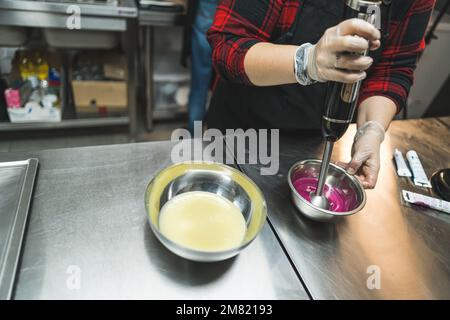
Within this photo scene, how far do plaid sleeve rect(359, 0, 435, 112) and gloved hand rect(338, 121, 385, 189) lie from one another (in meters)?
0.18

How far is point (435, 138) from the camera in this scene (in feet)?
4.15

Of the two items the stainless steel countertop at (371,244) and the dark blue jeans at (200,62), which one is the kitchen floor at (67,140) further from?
the stainless steel countertop at (371,244)

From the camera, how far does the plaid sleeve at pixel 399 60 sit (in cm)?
107

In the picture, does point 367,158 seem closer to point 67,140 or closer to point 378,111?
point 378,111

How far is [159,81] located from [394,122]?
1.63m

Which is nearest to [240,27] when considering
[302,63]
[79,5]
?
[302,63]

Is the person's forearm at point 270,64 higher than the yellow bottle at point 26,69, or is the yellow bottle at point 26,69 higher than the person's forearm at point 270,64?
the person's forearm at point 270,64

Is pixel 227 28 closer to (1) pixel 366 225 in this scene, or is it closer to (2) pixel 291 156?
(2) pixel 291 156

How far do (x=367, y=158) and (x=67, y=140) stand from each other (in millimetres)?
2082

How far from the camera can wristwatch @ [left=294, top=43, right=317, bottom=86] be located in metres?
0.80

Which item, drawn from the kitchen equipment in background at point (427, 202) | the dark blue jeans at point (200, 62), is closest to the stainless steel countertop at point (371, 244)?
the kitchen equipment in background at point (427, 202)

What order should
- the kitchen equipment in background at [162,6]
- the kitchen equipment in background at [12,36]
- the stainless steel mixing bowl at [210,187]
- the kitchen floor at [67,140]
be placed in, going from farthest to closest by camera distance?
1. the kitchen floor at [67,140]
2. the kitchen equipment in background at [162,6]
3. the kitchen equipment in background at [12,36]
4. the stainless steel mixing bowl at [210,187]

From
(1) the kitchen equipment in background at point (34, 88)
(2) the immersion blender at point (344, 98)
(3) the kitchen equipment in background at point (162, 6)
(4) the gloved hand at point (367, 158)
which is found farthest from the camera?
(1) the kitchen equipment in background at point (34, 88)

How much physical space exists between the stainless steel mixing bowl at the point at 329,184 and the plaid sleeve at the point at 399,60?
41 cm
